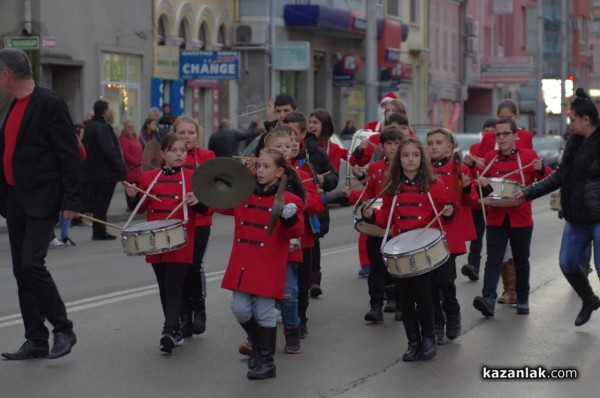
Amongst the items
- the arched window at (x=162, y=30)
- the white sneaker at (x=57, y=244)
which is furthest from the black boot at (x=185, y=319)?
the arched window at (x=162, y=30)

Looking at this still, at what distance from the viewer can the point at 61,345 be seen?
9305 mm

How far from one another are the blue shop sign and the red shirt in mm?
22864

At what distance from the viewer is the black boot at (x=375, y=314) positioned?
37.4 ft


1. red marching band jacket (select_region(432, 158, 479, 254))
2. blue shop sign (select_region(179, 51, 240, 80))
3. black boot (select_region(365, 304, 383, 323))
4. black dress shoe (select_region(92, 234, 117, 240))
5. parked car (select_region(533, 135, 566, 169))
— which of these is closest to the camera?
red marching band jacket (select_region(432, 158, 479, 254))

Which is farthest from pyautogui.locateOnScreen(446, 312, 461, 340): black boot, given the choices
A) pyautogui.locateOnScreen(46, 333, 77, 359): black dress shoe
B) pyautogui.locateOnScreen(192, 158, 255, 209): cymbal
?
pyautogui.locateOnScreen(46, 333, 77, 359): black dress shoe

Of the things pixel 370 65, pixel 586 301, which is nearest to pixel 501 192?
pixel 586 301

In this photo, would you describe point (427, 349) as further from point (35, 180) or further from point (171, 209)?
point (35, 180)

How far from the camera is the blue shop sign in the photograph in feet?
106

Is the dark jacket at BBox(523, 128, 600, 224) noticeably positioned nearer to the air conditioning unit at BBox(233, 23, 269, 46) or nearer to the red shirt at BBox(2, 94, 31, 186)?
the red shirt at BBox(2, 94, 31, 186)

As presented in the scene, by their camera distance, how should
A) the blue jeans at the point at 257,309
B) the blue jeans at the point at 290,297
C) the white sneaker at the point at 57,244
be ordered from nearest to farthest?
the blue jeans at the point at 257,309 → the blue jeans at the point at 290,297 → the white sneaker at the point at 57,244

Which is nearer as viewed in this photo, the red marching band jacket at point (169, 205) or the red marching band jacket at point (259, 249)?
the red marching band jacket at point (259, 249)

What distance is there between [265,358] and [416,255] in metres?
1.16

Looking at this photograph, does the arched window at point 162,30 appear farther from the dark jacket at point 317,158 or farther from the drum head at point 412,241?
the drum head at point 412,241

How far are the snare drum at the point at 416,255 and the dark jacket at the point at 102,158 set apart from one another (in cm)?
1118
